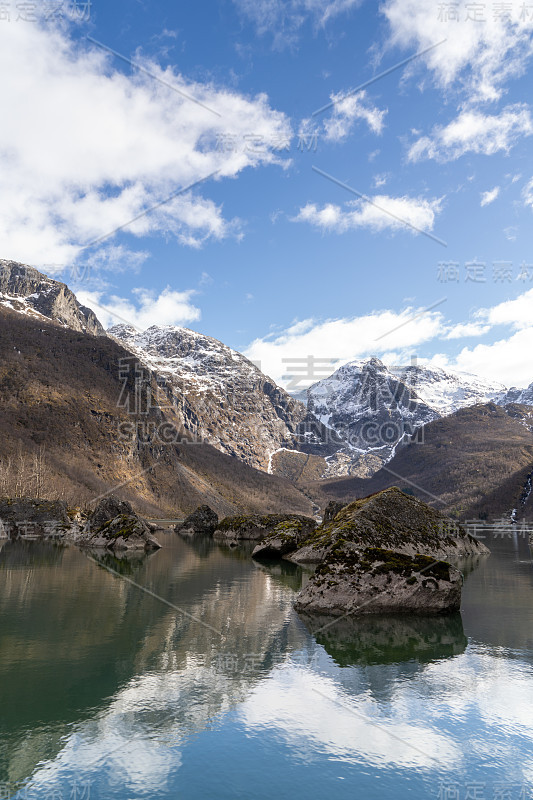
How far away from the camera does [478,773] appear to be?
13.7 metres

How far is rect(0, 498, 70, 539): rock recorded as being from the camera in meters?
112

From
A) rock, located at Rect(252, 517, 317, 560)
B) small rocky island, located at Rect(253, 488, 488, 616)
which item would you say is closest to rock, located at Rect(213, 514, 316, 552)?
rock, located at Rect(252, 517, 317, 560)

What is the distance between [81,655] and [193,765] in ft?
39.1

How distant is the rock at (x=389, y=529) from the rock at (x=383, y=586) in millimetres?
3098

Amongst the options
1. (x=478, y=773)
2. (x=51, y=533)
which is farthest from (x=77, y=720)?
(x=51, y=533)

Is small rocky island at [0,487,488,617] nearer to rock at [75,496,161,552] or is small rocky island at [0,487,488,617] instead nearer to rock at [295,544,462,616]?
rock at [295,544,462,616]

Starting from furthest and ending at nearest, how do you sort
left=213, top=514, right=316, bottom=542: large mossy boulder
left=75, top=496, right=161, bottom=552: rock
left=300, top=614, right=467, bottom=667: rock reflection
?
left=213, top=514, right=316, bottom=542: large mossy boulder, left=75, top=496, right=161, bottom=552: rock, left=300, top=614, right=467, bottom=667: rock reflection

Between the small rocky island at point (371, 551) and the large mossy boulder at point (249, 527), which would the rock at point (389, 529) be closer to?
the small rocky island at point (371, 551)

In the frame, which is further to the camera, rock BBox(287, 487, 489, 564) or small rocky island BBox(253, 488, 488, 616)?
rock BBox(287, 487, 489, 564)

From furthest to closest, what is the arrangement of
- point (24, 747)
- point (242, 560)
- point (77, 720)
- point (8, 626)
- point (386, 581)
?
point (242, 560), point (386, 581), point (8, 626), point (77, 720), point (24, 747)

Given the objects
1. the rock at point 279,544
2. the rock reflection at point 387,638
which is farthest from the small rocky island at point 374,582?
the rock at point 279,544

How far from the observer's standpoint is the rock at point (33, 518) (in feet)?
366

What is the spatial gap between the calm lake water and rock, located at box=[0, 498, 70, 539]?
3335 inches

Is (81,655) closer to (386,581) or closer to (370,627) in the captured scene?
(370,627)
